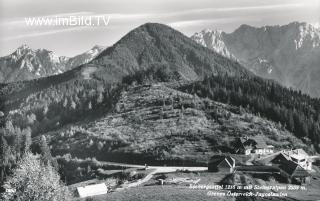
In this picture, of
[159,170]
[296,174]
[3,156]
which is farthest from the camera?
[3,156]

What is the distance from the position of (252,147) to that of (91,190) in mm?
59837

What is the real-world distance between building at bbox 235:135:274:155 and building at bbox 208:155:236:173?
25.2 metres

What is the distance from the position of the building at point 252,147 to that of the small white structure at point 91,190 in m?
52.7

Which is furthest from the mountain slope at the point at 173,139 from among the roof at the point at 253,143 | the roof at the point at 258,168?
the roof at the point at 258,168

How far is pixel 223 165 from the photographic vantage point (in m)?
125

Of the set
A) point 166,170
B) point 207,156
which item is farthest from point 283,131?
point 166,170

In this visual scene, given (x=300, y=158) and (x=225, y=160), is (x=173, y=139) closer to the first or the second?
(x=300, y=158)

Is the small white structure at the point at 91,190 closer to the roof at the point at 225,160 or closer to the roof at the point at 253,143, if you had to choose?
the roof at the point at 225,160

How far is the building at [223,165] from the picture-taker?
409 ft

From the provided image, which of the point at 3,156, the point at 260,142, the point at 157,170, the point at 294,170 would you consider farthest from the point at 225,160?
the point at 3,156

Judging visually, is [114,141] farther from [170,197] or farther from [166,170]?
[170,197]

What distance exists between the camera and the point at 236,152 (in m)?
153

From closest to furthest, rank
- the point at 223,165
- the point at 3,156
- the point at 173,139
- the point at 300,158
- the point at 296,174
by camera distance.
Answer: the point at 296,174, the point at 223,165, the point at 300,158, the point at 173,139, the point at 3,156

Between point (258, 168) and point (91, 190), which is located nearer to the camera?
point (91, 190)
